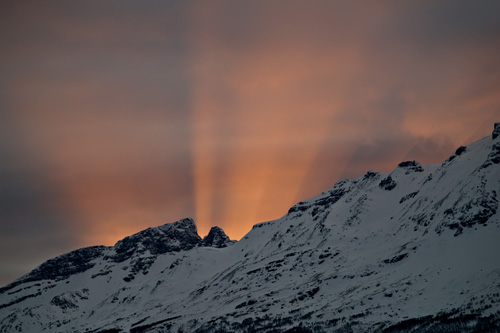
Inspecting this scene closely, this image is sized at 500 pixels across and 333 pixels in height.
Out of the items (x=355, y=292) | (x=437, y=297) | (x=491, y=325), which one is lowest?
(x=491, y=325)

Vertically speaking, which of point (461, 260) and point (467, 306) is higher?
point (461, 260)

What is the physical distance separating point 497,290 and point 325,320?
59.2m

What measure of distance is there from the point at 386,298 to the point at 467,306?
126ft

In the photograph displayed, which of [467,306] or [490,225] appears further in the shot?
[490,225]

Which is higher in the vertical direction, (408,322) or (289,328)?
(289,328)

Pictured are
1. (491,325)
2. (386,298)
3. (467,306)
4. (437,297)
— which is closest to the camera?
(491,325)

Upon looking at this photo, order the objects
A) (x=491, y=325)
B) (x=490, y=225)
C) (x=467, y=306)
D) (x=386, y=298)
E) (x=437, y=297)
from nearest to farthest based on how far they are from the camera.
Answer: (x=491, y=325)
(x=467, y=306)
(x=437, y=297)
(x=386, y=298)
(x=490, y=225)

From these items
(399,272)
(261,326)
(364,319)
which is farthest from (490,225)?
(261,326)

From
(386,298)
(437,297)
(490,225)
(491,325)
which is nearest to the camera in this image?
(491,325)

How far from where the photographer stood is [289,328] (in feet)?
595

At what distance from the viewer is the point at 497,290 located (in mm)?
143000

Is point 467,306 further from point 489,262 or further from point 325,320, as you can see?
point 325,320

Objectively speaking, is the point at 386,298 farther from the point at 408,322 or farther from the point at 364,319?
the point at 408,322

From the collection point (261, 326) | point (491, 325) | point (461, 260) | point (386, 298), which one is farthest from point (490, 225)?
point (261, 326)
